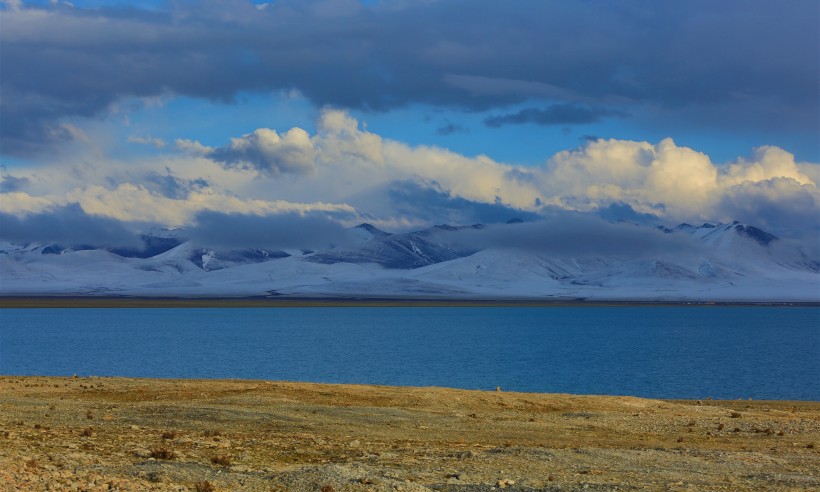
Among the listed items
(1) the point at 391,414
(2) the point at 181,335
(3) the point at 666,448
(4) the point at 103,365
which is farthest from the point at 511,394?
(2) the point at 181,335

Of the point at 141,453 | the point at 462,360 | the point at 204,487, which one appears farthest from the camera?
the point at 462,360

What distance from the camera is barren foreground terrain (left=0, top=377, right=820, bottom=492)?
22.7 meters

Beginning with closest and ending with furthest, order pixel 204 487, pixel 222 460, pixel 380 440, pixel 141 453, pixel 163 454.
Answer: pixel 204 487
pixel 222 460
pixel 163 454
pixel 141 453
pixel 380 440

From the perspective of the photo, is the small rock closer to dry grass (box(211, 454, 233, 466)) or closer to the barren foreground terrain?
the barren foreground terrain

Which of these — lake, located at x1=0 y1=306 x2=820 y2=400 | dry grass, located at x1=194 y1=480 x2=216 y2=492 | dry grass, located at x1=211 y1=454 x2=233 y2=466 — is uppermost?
dry grass, located at x1=194 y1=480 x2=216 y2=492

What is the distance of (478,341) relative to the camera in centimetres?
14562

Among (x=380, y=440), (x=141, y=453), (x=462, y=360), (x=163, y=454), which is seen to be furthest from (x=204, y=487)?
(x=462, y=360)

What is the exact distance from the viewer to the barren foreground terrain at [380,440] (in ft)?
74.5

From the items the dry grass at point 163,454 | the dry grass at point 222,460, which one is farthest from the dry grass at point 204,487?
the dry grass at point 163,454

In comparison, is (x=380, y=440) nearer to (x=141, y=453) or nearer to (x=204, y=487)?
(x=141, y=453)

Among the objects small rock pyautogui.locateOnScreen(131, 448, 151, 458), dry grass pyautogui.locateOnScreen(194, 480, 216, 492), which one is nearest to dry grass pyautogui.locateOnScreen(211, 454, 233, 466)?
small rock pyautogui.locateOnScreen(131, 448, 151, 458)

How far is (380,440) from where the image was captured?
3112 cm

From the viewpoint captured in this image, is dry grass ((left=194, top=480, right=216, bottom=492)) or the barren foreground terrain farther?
the barren foreground terrain

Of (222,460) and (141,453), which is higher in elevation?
(222,460)
